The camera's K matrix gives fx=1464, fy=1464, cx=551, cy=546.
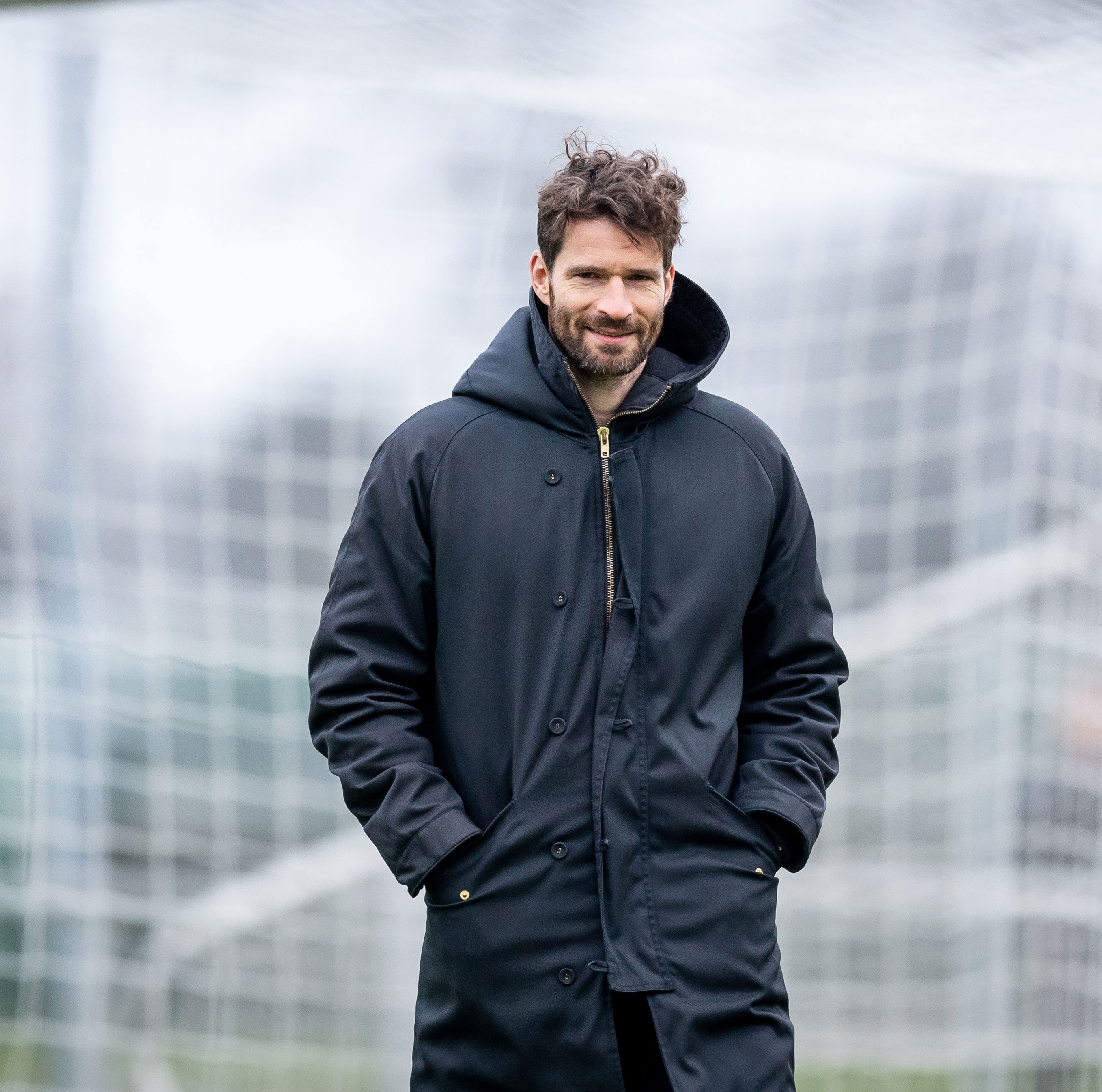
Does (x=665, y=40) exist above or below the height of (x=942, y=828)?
above

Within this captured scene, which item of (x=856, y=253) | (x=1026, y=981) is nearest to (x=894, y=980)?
(x=1026, y=981)

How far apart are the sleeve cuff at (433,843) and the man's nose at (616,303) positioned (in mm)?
735

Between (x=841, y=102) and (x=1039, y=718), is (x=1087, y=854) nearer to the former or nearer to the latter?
(x=1039, y=718)

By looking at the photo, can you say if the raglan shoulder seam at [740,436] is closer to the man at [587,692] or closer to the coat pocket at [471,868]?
the man at [587,692]

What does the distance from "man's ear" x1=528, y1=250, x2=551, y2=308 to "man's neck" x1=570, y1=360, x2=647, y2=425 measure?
12 cm

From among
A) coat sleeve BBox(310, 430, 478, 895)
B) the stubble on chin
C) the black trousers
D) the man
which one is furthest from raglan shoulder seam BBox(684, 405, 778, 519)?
the black trousers

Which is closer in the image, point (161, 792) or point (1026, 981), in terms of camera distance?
point (1026, 981)

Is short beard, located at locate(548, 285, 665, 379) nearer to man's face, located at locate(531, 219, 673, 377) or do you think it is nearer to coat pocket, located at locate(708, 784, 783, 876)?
man's face, located at locate(531, 219, 673, 377)

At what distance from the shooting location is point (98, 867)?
14.3ft

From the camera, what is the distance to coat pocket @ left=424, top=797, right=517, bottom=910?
6.54 feet

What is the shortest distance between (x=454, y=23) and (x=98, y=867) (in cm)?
276

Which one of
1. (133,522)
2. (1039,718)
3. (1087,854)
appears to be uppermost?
(133,522)

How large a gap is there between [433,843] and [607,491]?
0.55 metres

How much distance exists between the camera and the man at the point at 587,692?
198cm
